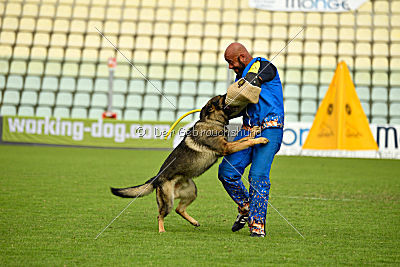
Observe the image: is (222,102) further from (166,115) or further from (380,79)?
(380,79)

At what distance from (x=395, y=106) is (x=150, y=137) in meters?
8.12

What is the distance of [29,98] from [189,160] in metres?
15.7

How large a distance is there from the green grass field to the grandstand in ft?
29.2

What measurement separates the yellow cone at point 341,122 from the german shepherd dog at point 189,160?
343 inches

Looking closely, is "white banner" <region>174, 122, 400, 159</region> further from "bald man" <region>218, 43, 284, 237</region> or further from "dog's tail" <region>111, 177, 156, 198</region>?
"bald man" <region>218, 43, 284, 237</region>

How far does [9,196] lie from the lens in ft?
21.9

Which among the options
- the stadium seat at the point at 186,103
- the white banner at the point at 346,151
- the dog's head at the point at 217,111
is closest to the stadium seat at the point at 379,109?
the white banner at the point at 346,151

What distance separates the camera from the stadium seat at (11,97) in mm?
19344

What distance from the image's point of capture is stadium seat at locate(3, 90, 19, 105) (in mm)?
19344

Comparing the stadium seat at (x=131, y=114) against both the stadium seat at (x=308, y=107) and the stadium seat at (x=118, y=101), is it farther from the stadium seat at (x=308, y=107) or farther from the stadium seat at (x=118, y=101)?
the stadium seat at (x=308, y=107)

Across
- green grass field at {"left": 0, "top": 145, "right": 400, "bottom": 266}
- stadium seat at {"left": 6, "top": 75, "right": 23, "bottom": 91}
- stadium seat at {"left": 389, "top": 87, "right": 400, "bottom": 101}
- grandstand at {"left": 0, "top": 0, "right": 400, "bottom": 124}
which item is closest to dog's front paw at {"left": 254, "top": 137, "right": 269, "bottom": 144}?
green grass field at {"left": 0, "top": 145, "right": 400, "bottom": 266}

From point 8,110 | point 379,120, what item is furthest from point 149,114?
point 379,120

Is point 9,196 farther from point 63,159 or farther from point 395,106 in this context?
point 395,106

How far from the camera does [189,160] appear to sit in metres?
4.90
